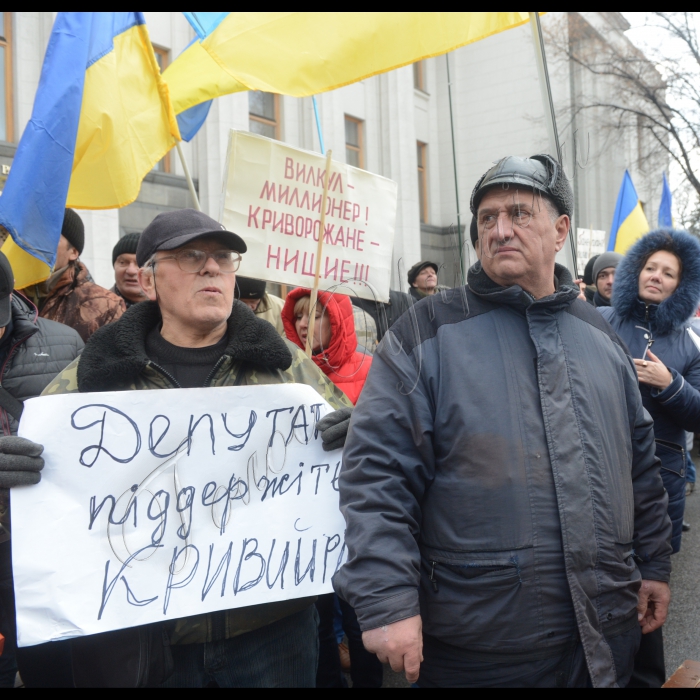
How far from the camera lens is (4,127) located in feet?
29.8

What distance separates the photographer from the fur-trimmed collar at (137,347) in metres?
1.82

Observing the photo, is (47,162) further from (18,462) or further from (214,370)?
(18,462)

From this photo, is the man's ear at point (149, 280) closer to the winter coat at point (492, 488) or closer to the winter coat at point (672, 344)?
the winter coat at point (492, 488)

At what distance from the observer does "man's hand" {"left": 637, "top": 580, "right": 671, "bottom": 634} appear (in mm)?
1825

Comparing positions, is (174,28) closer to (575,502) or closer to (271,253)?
(271,253)

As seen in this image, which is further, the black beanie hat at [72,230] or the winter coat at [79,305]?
the black beanie hat at [72,230]

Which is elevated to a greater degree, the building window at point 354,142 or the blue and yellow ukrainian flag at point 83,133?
the building window at point 354,142

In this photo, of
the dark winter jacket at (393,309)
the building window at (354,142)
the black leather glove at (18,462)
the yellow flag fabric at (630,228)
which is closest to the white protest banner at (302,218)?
the dark winter jacket at (393,309)

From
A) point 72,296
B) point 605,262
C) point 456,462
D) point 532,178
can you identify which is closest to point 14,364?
point 72,296

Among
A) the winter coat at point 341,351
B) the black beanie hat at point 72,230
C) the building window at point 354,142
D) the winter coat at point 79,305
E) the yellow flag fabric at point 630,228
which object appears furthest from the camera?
the building window at point 354,142

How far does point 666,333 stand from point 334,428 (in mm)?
1957

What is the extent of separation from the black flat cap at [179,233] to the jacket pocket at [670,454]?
2.11 meters
